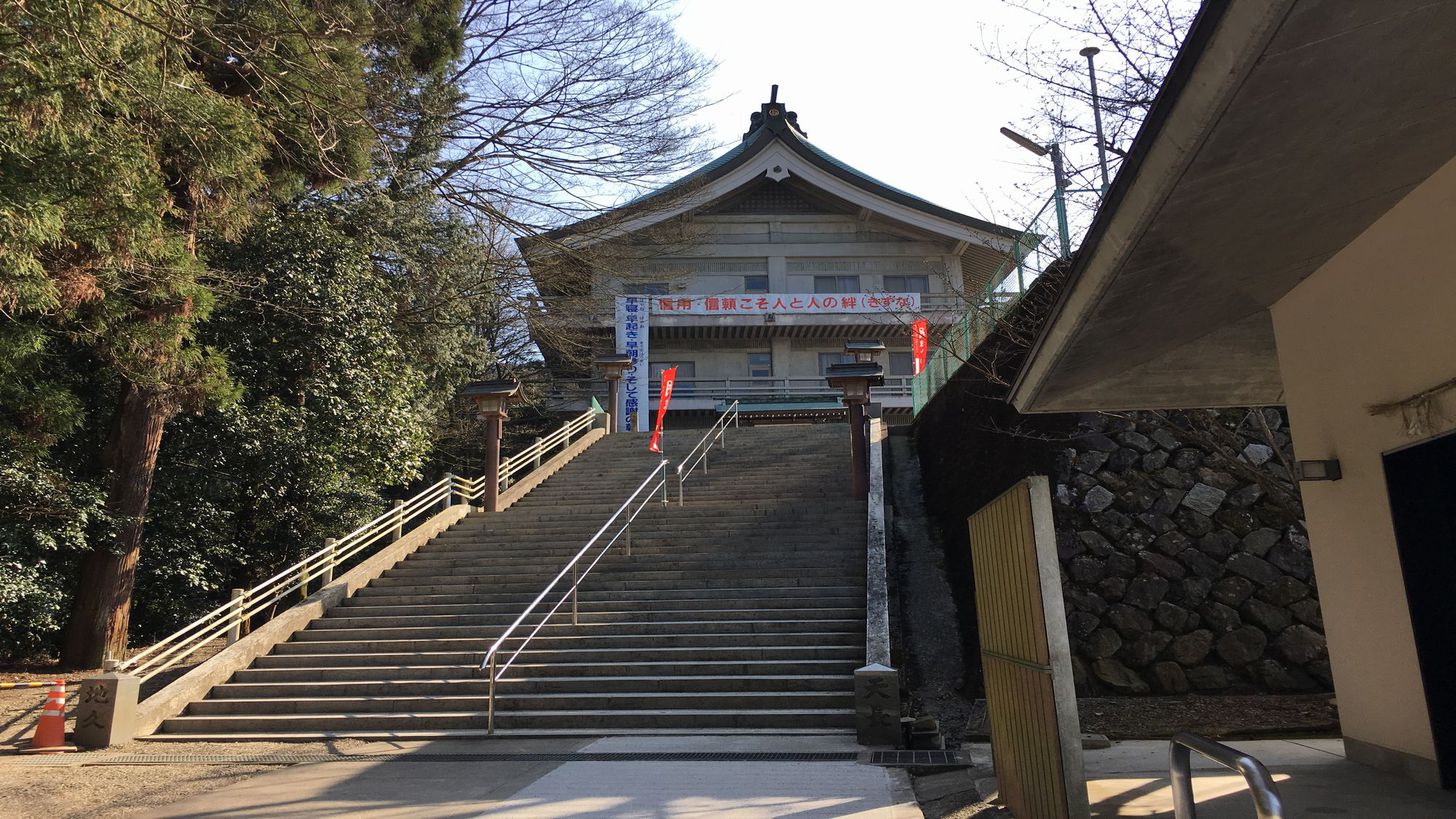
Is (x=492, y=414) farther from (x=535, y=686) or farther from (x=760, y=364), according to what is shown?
(x=760, y=364)

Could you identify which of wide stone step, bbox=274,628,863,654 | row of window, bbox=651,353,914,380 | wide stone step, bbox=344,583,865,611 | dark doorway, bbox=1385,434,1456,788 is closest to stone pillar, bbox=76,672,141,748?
wide stone step, bbox=274,628,863,654

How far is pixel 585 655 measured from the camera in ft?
33.9

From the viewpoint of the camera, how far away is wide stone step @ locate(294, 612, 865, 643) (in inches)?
415

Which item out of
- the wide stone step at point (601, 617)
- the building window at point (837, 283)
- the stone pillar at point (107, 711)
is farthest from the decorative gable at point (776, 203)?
the stone pillar at point (107, 711)

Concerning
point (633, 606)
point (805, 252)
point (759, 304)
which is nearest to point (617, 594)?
point (633, 606)

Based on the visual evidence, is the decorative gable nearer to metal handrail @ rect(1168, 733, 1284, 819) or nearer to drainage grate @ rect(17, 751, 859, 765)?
drainage grate @ rect(17, 751, 859, 765)

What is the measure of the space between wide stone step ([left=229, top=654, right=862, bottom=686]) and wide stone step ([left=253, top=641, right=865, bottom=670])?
0.11 m

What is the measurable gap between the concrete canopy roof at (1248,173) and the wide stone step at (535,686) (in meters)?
4.35

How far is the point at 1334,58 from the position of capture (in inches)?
122

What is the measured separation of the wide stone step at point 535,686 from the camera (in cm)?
926

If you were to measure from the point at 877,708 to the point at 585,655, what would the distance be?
379 cm

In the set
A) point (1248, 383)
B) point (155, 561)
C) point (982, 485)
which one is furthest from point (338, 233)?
point (1248, 383)

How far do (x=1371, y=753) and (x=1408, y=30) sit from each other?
4.18 meters

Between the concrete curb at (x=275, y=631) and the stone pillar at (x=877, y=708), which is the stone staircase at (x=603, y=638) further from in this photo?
the stone pillar at (x=877, y=708)
